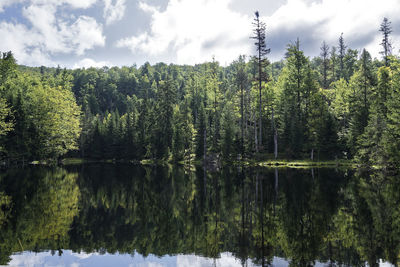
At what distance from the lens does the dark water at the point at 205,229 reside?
10.2m

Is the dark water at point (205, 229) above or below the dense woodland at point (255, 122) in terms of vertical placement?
below

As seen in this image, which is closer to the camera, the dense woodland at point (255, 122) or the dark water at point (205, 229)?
the dark water at point (205, 229)

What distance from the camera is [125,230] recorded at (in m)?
13.7

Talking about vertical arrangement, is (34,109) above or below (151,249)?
above

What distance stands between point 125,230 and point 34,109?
58225 mm

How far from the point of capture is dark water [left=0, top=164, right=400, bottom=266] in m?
10.2

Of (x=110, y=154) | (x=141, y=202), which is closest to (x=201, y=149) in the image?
(x=110, y=154)

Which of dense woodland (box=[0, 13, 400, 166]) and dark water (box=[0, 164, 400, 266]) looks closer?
dark water (box=[0, 164, 400, 266])

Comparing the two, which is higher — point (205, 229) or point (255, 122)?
point (255, 122)

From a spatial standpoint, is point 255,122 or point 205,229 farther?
point 255,122

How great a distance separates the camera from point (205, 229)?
44.2ft

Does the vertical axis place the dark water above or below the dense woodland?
below

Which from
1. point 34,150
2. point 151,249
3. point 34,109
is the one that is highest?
point 34,109

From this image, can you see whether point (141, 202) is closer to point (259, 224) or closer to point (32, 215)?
point (32, 215)
